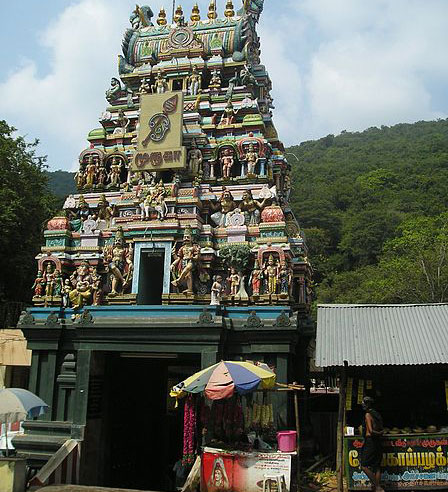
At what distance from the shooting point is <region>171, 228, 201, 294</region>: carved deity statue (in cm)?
1551

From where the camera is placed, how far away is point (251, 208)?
16.9 m

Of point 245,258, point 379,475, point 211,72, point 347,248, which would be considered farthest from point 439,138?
point 379,475

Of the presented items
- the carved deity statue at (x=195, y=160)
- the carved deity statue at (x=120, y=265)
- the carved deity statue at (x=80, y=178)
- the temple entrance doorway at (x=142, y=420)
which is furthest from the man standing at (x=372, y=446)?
the carved deity statue at (x=80, y=178)

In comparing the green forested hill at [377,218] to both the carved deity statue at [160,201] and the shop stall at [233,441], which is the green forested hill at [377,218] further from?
the shop stall at [233,441]

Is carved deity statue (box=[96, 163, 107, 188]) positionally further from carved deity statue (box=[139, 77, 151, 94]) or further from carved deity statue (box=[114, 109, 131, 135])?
carved deity statue (box=[139, 77, 151, 94])

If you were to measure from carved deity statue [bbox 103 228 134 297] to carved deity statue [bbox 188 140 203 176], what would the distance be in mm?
3283

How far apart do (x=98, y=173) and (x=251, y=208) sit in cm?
579

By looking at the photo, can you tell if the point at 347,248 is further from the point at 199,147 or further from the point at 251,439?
the point at 251,439

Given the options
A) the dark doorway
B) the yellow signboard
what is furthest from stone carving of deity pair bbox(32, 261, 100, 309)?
the yellow signboard

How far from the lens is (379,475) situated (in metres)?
9.84

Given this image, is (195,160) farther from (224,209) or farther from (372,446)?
(372,446)

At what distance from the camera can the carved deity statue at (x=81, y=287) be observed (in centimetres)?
1631

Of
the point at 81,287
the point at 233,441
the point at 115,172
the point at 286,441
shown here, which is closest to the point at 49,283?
the point at 81,287

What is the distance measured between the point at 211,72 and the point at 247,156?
4.78 metres
